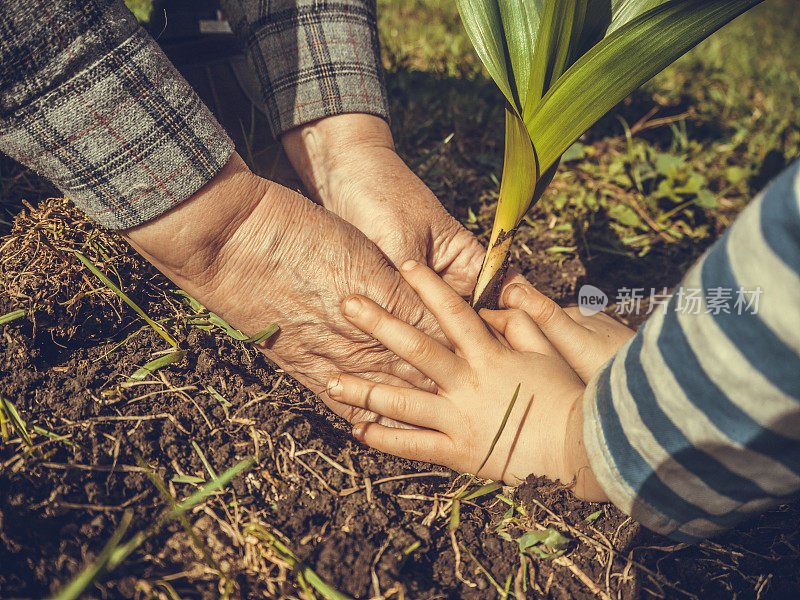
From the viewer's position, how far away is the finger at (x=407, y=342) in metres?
1.13

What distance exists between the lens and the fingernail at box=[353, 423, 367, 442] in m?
1.14

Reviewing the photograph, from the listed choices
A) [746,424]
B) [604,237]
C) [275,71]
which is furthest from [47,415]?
[604,237]

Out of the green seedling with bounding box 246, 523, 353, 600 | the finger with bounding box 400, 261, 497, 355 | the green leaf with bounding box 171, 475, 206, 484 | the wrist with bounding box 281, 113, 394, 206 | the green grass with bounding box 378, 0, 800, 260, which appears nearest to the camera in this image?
the green seedling with bounding box 246, 523, 353, 600

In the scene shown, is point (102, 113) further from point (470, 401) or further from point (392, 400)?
point (470, 401)

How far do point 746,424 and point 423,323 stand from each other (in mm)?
691

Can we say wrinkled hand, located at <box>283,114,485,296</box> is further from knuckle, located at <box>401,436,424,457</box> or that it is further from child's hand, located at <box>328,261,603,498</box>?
knuckle, located at <box>401,436,424,457</box>

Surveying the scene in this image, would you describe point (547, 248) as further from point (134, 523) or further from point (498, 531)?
point (134, 523)

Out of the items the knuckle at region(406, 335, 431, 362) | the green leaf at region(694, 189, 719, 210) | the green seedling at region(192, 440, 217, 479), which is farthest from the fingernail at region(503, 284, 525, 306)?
the green leaf at region(694, 189, 719, 210)

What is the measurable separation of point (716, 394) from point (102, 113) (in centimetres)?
110

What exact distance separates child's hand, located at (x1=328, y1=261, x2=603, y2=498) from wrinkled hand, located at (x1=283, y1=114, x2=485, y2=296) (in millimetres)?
218

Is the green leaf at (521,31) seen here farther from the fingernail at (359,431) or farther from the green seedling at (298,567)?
the green seedling at (298,567)

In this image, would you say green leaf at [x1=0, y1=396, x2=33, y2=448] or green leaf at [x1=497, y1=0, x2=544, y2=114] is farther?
green leaf at [x1=497, y1=0, x2=544, y2=114]

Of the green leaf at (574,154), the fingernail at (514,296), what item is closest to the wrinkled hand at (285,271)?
the fingernail at (514,296)

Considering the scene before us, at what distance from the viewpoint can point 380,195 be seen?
4.44ft
